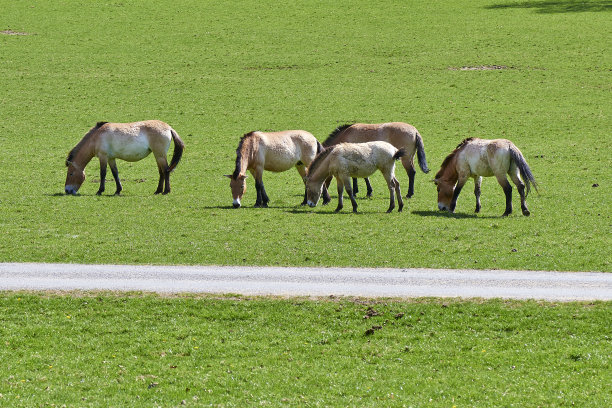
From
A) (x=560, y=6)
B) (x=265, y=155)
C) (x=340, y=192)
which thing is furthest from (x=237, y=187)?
(x=560, y=6)

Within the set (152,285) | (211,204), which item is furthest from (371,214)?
(152,285)

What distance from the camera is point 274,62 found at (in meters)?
51.2

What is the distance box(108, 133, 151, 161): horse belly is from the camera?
85.1 feet

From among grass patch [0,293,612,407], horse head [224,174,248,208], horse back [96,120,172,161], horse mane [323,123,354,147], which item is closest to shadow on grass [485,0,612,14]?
horse mane [323,123,354,147]

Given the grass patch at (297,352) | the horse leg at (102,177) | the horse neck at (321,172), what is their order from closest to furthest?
1. the grass patch at (297,352)
2. the horse neck at (321,172)
3. the horse leg at (102,177)

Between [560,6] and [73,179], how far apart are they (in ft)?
168

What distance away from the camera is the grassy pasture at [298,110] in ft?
61.2

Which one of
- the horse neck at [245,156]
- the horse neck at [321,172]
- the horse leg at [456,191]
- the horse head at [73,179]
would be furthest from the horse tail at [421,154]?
the horse head at [73,179]

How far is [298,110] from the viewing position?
134 ft

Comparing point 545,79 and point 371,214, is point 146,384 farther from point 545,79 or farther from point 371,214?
point 545,79

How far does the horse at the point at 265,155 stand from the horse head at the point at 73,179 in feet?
19.0

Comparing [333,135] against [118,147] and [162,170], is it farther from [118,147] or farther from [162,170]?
[118,147]

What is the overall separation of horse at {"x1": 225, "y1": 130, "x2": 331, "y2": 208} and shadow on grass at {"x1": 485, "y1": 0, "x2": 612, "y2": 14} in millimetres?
44594

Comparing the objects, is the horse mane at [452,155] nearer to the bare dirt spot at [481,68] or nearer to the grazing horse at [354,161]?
the grazing horse at [354,161]
